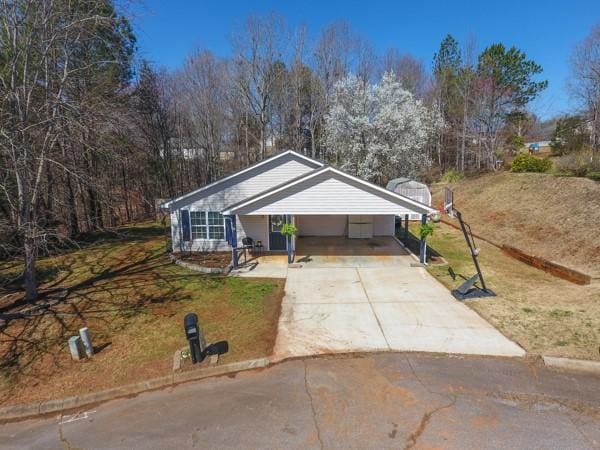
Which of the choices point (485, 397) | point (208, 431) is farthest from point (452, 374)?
point (208, 431)

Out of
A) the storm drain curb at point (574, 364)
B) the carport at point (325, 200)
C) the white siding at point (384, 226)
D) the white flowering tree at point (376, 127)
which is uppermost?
the white flowering tree at point (376, 127)

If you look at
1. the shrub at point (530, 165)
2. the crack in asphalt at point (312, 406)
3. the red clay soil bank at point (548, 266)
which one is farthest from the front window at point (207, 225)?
the shrub at point (530, 165)

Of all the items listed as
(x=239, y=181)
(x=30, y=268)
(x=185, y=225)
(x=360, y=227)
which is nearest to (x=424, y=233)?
(x=360, y=227)

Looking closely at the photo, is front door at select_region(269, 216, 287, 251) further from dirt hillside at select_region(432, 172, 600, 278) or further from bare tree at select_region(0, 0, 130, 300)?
dirt hillside at select_region(432, 172, 600, 278)

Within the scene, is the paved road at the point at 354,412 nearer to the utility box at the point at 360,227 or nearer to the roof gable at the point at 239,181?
the roof gable at the point at 239,181

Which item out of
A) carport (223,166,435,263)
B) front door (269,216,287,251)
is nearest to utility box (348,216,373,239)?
carport (223,166,435,263)

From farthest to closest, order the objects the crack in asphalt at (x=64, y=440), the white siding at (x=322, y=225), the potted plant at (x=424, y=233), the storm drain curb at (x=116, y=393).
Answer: the white siding at (x=322, y=225) < the potted plant at (x=424, y=233) < the storm drain curb at (x=116, y=393) < the crack in asphalt at (x=64, y=440)

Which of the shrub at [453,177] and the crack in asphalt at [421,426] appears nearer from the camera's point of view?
the crack in asphalt at [421,426]
